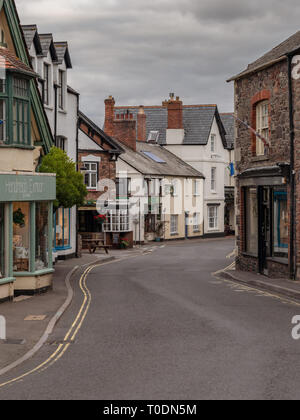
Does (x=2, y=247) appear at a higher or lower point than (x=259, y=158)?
lower

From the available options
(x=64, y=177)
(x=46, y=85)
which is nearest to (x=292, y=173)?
(x=64, y=177)

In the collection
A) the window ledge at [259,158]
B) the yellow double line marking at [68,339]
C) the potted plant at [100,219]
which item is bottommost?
the yellow double line marking at [68,339]

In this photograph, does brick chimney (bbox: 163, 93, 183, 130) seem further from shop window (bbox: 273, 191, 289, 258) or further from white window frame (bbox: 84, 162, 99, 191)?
shop window (bbox: 273, 191, 289, 258)

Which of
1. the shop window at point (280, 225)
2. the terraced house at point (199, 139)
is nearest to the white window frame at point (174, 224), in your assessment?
the terraced house at point (199, 139)

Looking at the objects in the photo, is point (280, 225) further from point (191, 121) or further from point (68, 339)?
point (191, 121)

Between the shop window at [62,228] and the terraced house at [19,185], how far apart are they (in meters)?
11.1

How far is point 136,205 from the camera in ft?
160

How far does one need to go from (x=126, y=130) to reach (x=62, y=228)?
2218cm

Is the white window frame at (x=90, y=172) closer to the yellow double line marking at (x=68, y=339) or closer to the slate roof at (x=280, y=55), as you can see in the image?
the slate roof at (x=280, y=55)

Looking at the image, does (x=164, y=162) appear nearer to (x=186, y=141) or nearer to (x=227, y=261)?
(x=186, y=141)

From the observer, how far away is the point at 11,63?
1856 centimetres

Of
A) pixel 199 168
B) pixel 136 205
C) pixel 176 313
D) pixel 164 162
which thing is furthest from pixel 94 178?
pixel 176 313

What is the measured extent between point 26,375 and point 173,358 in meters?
2.59

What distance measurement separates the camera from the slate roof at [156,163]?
49.4 metres
